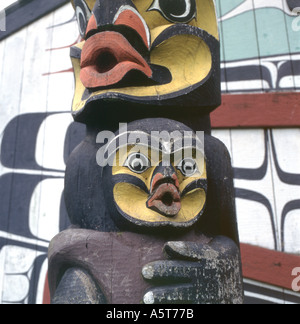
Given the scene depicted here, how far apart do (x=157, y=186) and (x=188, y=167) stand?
147mm

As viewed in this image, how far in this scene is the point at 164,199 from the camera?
4.09 feet

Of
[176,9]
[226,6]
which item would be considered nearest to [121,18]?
[176,9]

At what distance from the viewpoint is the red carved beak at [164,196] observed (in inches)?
48.1

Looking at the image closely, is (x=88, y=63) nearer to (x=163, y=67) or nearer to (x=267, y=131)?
(x=163, y=67)

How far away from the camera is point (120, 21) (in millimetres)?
1393

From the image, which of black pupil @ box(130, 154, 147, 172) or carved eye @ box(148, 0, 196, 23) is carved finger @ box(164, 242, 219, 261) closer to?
black pupil @ box(130, 154, 147, 172)

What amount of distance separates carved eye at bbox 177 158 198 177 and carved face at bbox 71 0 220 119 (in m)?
0.24

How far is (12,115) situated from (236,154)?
70.4 inches

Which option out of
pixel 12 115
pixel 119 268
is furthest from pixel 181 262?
pixel 12 115

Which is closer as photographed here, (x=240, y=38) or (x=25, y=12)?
(x=240, y=38)

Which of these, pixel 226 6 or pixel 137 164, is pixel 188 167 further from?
pixel 226 6

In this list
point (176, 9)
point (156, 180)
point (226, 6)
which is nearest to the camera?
point (156, 180)

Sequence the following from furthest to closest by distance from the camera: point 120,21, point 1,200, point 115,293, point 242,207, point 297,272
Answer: point 1,200 → point 242,207 → point 297,272 → point 120,21 → point 115,293

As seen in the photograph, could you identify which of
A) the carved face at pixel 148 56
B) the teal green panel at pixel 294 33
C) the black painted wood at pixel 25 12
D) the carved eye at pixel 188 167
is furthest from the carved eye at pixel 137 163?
the black painted wood at pixel 25 12
